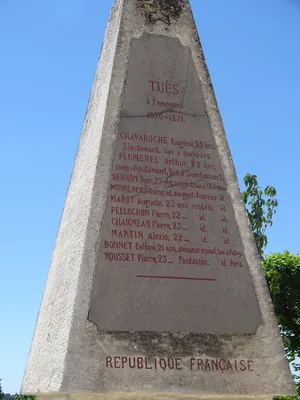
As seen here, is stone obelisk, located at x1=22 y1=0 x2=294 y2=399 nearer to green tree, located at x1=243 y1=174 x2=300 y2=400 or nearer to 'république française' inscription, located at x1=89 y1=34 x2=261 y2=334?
'république française' inscription, located at x1=89 y1=34 x2=261 y2=334

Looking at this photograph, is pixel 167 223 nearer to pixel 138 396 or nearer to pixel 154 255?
pixel 154 255

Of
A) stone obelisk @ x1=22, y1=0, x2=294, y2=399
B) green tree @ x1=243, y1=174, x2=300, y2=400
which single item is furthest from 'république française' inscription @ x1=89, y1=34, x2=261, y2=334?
green tree @ x1=243, y1=174, x2=300, y2=400

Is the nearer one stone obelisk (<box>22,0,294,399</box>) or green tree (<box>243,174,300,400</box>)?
stone obelisk (<box>22,0,294,399</box>)

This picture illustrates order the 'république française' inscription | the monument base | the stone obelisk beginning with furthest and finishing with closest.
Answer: the 'république française' inscription
the stone obelisk
the monument base

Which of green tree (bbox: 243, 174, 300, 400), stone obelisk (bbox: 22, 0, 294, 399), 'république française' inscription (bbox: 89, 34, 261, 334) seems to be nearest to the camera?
stone obelisk (bbox: 22, 0, 294, 399)

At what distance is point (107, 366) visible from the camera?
176 inches

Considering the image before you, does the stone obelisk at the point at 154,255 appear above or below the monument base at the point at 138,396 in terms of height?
above

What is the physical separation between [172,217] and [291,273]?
489 inches

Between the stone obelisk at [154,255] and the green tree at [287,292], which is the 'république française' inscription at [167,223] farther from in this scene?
the green tree at [287,292]

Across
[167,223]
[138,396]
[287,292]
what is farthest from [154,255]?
[287,292]

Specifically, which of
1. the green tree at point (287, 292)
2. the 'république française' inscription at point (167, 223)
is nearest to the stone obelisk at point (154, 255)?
the 'république française' inscription at point (167, 223)

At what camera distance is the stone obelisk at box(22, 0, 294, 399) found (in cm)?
461

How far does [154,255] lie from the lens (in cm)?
501

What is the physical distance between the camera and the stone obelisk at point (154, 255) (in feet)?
15.1
